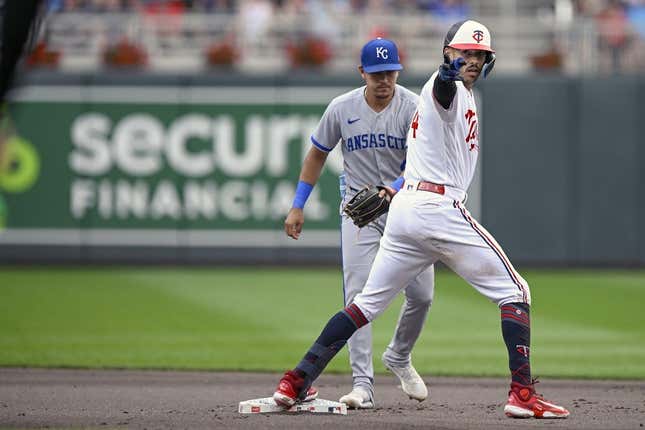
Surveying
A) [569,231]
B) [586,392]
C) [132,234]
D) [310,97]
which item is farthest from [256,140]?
[586,392]

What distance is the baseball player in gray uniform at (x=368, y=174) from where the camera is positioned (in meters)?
7.27

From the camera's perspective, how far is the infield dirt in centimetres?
641

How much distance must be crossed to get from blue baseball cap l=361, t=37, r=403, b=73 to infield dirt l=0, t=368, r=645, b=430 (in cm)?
204

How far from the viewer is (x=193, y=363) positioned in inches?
378

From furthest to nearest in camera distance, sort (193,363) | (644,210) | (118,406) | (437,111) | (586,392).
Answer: (644,210) → (193,363) → (586,392) → (118,406) → (437,111)

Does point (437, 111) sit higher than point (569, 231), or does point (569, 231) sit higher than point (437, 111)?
point (437, 111)

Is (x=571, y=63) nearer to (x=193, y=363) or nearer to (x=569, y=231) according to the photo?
(x=569, y=231)

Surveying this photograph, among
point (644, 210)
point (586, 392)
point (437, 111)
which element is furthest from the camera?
point (644, 210)

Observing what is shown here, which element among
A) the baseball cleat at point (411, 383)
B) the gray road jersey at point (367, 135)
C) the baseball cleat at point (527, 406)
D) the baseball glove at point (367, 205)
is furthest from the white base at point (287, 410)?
the gray road jersey at point (367, 135)

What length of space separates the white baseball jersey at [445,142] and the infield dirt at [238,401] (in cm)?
135

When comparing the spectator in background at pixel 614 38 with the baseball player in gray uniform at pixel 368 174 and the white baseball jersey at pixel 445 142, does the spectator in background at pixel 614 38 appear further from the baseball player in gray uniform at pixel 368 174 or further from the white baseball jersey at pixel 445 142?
the white baseball jersey at pixel 445 142

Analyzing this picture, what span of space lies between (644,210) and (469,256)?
12.8 m

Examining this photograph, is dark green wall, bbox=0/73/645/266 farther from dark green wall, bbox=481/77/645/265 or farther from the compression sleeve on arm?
the compression sleeve on arm

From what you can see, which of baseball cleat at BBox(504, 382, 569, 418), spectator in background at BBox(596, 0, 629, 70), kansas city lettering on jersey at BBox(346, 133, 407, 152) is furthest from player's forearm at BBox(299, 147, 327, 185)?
spectator in background at BBox(596, 0, 629, 70)
